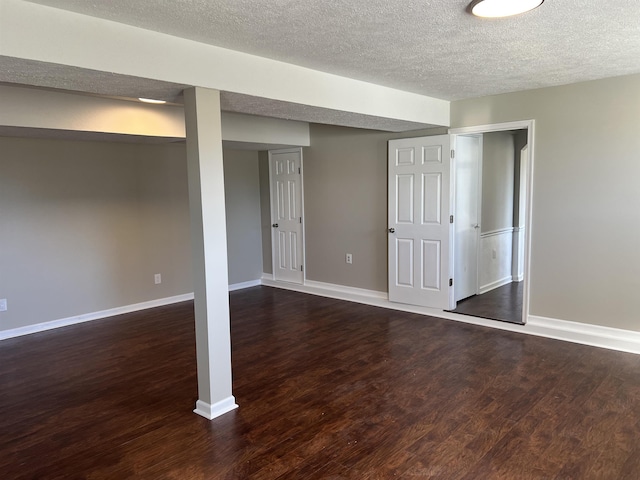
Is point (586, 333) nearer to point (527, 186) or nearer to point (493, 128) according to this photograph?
point (527, 186)

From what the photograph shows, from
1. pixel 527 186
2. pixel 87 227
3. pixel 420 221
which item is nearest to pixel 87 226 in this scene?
pixel 87 227

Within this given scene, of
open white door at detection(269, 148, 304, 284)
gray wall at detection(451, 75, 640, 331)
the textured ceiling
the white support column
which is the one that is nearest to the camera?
the textured ceiling

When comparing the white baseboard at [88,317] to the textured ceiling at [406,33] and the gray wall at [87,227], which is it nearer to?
the gray wall at [87,227]

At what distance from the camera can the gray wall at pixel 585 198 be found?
3.84m

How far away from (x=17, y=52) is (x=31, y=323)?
3.60 m

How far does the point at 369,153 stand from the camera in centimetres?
559

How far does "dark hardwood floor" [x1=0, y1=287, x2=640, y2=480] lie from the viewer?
→ 7.93 feet

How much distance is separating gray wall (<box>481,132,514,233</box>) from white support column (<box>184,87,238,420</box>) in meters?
3.96

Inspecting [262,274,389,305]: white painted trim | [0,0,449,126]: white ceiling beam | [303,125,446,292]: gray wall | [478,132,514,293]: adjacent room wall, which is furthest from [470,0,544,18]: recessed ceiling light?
[262,274,389,305]: white painted trim

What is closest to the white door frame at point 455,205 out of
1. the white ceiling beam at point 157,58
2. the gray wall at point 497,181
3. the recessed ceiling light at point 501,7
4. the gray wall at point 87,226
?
the gray wall at point 497,181

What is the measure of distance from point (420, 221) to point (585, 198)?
5.42ft

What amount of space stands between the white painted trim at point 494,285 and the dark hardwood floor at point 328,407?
143 cm

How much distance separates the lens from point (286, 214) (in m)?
6.71

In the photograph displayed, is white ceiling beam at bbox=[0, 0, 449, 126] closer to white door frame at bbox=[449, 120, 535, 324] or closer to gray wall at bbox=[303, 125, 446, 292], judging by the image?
white door frame at bbox=[449, 120, 535, 324]
